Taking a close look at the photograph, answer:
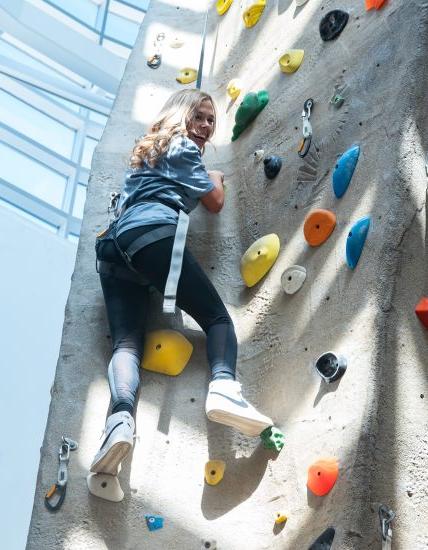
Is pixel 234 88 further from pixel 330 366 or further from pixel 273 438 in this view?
pixel 273 438

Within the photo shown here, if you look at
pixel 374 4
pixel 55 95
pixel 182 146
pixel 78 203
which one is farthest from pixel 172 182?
pixel 78 203

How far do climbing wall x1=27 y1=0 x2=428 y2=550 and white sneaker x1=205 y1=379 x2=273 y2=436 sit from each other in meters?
0.11

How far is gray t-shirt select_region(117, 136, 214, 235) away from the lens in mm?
3289

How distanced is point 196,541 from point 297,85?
1758mm

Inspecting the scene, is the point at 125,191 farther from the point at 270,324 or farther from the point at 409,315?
the point at 409,315

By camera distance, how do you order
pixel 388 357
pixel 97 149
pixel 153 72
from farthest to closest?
pixel 153 72 < pixel 97 149 < pixel 388 357

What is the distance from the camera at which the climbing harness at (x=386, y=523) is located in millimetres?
2555

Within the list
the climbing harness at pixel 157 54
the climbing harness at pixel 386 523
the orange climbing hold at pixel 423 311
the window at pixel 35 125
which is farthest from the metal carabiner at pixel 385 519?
the window at pixel 35 125

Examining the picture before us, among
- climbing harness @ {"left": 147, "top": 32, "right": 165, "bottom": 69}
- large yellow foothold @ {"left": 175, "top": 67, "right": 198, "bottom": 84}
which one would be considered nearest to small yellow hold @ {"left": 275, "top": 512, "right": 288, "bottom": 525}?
large yellow foothold @ {"left": 175, "top": 67, "right": 198, "bottom": 84}

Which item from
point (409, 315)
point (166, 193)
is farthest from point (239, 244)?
point (409, 315)

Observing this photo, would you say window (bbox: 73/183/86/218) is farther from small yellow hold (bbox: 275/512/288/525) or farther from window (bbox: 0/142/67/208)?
small yellow hold (bbox: 275/512/288/525)

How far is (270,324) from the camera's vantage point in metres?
3.22

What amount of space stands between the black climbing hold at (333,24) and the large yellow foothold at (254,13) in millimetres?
564

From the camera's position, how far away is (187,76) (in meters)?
4.29
